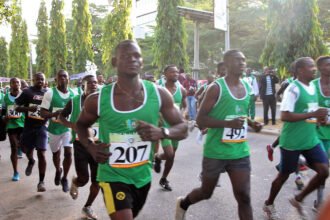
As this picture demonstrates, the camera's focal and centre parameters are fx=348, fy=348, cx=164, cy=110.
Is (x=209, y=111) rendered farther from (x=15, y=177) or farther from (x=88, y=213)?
(x=15, y=177)

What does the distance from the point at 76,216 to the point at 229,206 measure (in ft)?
6.82

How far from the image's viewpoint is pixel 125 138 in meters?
2.75

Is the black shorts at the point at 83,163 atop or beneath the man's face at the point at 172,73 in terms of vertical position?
beneath

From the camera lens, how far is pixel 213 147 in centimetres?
366

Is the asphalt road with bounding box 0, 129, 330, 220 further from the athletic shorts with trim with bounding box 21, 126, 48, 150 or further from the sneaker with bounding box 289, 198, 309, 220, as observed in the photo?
the athletic shorts with trim with bounding box 21, 126, 48, 150

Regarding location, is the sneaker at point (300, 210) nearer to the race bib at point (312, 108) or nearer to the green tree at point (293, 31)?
Answer: the race bib at point (312, 108)

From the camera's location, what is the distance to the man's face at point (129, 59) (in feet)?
9.06

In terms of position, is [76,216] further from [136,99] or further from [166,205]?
[136,99]

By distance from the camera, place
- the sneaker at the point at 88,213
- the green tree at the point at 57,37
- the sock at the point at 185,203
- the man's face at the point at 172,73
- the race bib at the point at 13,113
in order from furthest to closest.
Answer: the green tree at the point at 57,37
the race bib at the point at 13,113
the man's face at the point at 172,73
the sneaker at the point at 88,213
the sock at the point at 185,203

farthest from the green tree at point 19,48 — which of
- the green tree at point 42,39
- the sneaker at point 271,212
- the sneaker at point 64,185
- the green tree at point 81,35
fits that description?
the sneaker at point 271,212

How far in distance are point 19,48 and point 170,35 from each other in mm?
31552

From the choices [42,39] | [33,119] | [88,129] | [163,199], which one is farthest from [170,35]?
[42,39]

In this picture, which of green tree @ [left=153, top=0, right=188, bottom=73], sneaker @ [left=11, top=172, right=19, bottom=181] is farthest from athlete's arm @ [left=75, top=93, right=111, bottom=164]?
green tree @ [left=153, top=0, right=188, bottom=73]

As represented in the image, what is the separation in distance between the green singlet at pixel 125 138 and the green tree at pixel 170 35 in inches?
707
